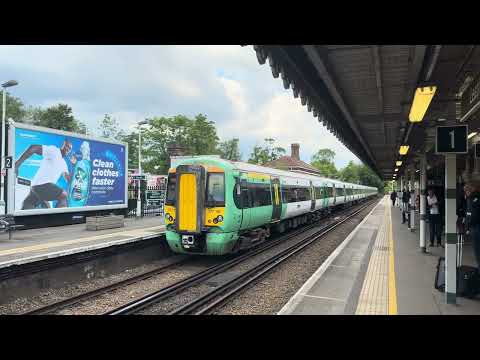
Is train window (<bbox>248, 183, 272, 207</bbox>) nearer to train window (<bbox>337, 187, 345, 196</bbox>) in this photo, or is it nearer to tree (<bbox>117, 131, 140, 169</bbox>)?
train window (<bbox>337, 187, 345, 196</bbox>)

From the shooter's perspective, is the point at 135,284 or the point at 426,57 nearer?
the point at 426,57

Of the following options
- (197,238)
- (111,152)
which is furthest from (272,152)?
(197,238)

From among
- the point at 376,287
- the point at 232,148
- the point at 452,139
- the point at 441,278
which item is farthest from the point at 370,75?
the point at 232,148

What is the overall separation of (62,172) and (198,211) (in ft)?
20.4

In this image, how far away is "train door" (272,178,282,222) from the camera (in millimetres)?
12977

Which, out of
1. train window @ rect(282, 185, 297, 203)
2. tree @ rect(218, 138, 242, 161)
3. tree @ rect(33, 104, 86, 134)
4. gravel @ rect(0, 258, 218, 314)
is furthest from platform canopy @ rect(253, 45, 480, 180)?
tree @ rect(218, 138, 242, 161)


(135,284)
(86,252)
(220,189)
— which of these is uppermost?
(220,189)

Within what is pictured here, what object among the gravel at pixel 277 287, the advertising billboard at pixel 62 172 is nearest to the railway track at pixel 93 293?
the gravel at pixel 277 287

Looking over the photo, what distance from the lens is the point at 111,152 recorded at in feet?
50.3

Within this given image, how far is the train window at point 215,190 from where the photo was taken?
377 inches

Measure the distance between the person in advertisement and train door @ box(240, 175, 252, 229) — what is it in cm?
672

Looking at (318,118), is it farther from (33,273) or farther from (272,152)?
(272,152)

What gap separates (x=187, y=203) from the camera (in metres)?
9.69
